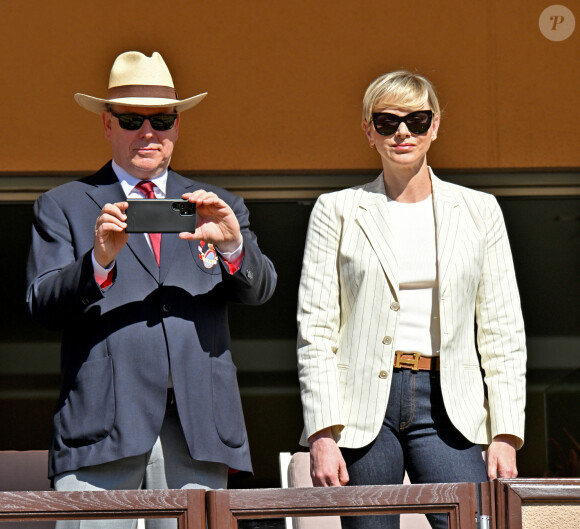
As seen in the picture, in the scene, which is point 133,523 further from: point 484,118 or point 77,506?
point 484,118

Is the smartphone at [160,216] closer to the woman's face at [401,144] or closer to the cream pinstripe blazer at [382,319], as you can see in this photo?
the cream pinstripe blazer at [382,319]

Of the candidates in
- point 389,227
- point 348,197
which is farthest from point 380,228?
point 348,197

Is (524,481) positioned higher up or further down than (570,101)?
further down

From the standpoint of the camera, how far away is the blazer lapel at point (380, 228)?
3.21 meters

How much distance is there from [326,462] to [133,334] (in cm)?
59

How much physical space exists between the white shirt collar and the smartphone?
0.91 ft

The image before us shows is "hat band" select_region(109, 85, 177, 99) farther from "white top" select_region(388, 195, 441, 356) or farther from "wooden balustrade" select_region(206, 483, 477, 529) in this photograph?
"wooden balustrade" select_region(206, 483, 477, 529)

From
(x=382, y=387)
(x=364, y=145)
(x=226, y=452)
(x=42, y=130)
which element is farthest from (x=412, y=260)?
(x=42, y=130)

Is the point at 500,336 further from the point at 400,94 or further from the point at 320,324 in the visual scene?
the point at 400,94

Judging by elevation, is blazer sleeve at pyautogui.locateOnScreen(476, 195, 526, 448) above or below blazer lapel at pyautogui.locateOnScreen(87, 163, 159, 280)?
below

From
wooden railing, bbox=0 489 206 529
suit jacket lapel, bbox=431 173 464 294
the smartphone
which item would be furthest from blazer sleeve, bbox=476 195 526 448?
wooden railing, bbox=0 489 206 529

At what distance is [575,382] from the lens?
5598 millimetres

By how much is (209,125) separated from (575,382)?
1980 mm

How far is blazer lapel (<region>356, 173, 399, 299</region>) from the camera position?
10.5ft
